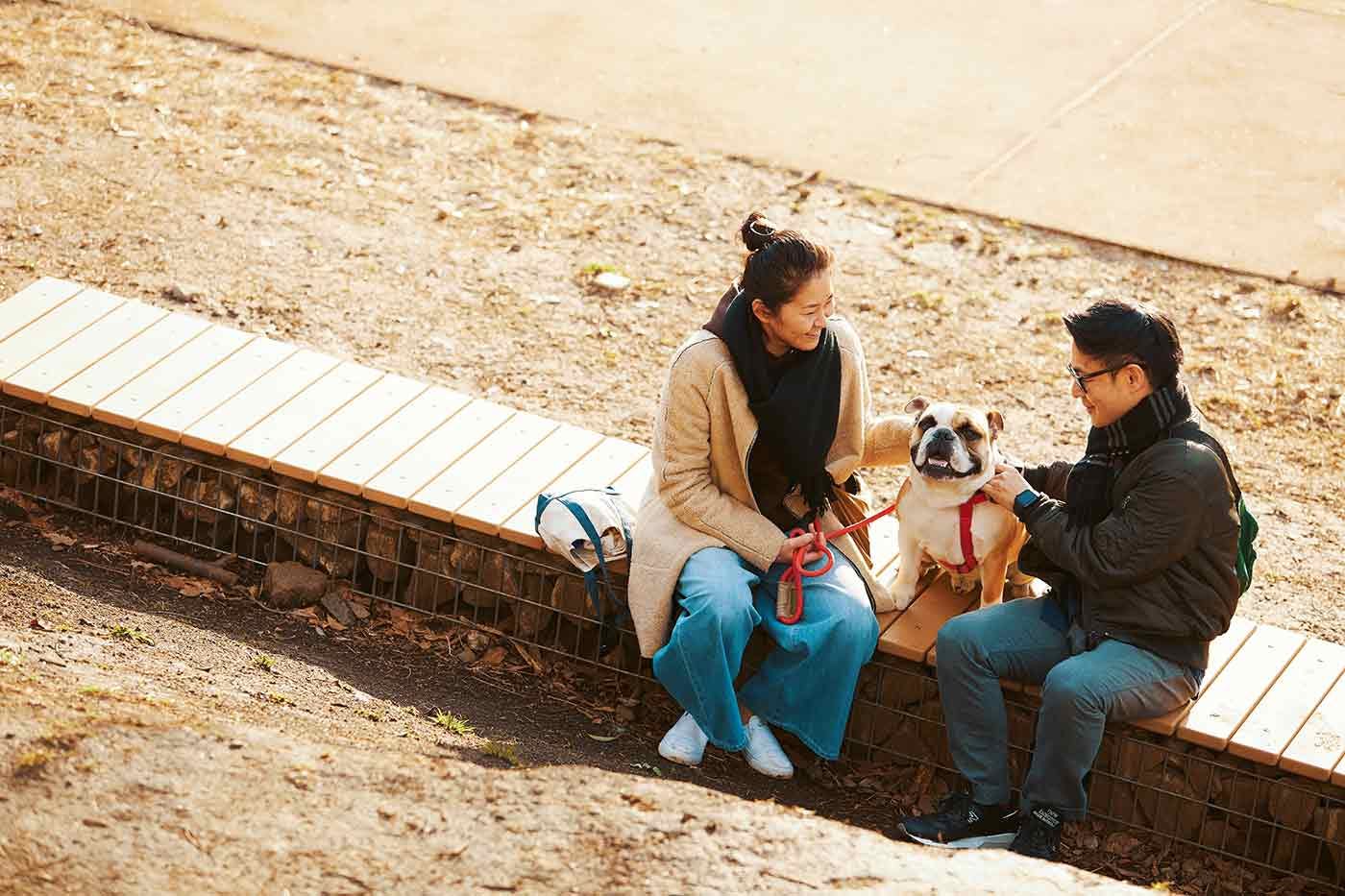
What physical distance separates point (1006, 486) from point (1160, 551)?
550 mm

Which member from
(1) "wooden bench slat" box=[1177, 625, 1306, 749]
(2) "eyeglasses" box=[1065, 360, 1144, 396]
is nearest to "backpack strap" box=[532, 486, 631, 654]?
(2) "eyeglasses" box=[1065, 360, 1144, 396]

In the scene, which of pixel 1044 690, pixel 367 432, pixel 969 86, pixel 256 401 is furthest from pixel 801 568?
pixel 969 86

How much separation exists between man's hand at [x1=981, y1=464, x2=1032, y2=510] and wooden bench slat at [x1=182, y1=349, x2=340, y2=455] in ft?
9.44

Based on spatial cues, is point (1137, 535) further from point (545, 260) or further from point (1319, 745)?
point (545, 260)

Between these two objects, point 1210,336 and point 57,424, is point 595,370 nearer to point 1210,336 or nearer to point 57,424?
point 57,424

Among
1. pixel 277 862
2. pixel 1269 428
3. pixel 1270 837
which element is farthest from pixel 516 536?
pixel 1269 428

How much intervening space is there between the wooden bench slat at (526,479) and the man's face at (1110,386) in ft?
6.84

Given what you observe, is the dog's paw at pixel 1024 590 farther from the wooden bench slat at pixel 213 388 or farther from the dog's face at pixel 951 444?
the wooden bench slat at pixel 213 388

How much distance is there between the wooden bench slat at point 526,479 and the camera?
6.04 metres

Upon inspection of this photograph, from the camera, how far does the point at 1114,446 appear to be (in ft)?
16.6

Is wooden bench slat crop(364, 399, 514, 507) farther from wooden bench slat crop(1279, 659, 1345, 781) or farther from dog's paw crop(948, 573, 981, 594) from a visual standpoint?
wooden bench slat crop(1279, 659, 1345, 781)

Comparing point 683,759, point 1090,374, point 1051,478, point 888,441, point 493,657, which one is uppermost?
point 1090,374

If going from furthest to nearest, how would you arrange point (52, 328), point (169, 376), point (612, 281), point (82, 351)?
point (612, 281), point (52, 328), point (82, 351), point (169, 376)

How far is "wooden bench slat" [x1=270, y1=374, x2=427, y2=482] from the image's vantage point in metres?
6.29
